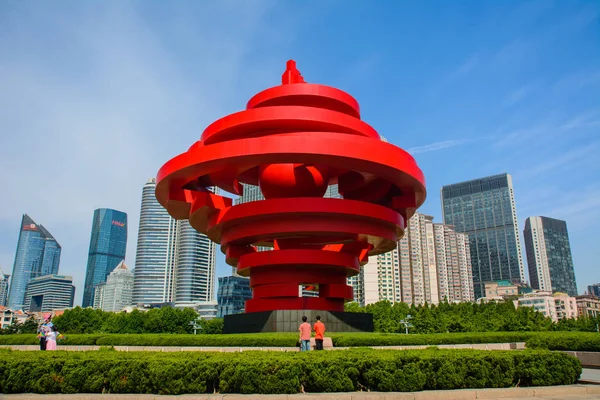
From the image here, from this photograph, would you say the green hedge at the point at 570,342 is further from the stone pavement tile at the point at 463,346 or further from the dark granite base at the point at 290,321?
the dark granite base at the point at 290,321

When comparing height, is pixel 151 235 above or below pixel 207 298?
above

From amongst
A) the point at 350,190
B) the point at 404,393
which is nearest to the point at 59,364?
the point at 404,393

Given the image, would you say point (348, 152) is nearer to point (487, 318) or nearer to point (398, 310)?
point (487, 318)

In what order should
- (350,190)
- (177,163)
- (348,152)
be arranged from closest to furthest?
1. (348,152)
2. (177,163)
3. (350,190)

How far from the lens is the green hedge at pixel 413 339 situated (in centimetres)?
2106

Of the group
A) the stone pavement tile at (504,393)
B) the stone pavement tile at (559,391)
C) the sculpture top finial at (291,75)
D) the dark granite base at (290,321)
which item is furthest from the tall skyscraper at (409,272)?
the stone pavement tile at (504,393)

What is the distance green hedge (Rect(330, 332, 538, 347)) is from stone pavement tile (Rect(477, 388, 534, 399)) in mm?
11038

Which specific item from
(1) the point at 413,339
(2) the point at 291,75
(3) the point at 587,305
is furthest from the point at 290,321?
(3) the point at 587,305

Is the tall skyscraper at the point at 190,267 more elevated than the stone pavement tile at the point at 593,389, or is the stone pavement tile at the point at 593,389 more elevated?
the tall skyscraper at the point at 190,267

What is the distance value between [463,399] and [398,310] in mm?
59483

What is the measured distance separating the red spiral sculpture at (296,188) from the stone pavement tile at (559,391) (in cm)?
1484

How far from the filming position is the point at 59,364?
10266mm

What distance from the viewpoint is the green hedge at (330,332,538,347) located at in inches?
829

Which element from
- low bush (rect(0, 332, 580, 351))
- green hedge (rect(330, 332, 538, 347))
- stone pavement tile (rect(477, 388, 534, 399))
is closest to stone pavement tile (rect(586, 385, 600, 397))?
stone pavement tile (rect(477, 388, 534, 399))
